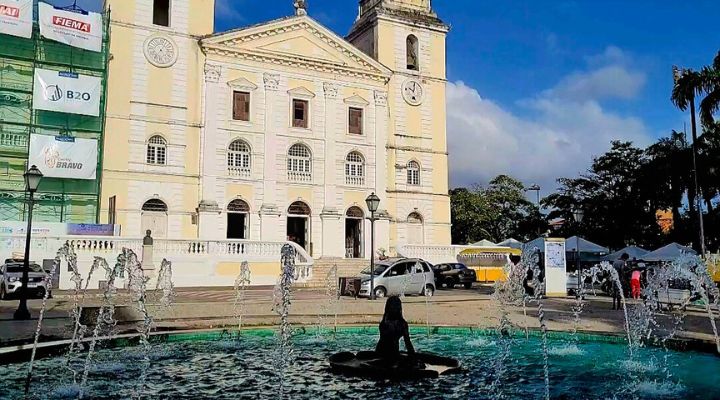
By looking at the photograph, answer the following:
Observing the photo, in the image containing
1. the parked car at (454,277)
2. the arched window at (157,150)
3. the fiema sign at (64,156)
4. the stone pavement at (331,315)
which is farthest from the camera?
the arched window at (157,150)

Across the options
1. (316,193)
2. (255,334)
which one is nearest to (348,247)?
(316,193)

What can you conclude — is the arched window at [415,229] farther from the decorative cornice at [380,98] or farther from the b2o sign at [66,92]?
the b2o sign at [66,92]

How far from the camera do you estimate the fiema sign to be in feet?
99.3

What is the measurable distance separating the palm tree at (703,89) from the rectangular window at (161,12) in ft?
88.7

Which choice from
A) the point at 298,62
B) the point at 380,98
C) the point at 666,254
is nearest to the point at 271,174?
the point at 298,62

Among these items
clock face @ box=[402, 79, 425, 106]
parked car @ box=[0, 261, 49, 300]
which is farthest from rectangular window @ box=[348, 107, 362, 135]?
parked car @ box=[0, 261, 49, 300]

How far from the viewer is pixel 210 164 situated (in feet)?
113

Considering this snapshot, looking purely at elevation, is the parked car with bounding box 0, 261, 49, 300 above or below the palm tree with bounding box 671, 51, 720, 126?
below

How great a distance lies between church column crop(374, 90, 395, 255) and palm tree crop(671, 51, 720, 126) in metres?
16.7

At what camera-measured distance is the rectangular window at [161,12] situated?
35.4 m

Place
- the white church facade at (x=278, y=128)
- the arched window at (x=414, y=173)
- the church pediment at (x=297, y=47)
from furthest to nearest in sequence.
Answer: the arched window at (x=414, y=173) < the church pediment at (x=297, y=47) < the white church facade at (x=278, y=128)

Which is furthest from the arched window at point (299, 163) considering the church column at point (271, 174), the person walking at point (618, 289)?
the person walking at point (618, 289)

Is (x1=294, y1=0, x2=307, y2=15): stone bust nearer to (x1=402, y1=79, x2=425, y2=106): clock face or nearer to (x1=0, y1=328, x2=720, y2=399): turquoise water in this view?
(x1=402, y1=79, x2=425, y2=106): clock face

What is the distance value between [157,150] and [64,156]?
15.4 feet
